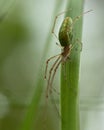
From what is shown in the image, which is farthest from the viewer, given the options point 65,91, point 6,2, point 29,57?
point 29,57

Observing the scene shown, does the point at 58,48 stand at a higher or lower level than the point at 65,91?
higher

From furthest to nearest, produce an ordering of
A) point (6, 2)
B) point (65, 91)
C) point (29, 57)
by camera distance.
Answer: point (29, 57) → point (6, 2) → point (65, 91)

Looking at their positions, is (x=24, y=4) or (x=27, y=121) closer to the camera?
(x=27, y=121)

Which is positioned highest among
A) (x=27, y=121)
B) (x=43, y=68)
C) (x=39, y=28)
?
(x=39, y=28)

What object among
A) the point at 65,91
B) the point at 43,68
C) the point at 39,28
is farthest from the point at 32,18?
the point at 65,91

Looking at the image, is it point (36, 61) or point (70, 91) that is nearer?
point (70, 91)

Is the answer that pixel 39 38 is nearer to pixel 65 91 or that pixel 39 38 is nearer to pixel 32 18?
pixel 32 18

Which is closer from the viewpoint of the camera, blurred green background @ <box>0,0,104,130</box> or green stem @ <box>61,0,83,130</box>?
green stem @ <box>61,0,83,130</box>

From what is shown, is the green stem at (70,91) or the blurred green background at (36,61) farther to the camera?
the blurred green background at (36,61)
